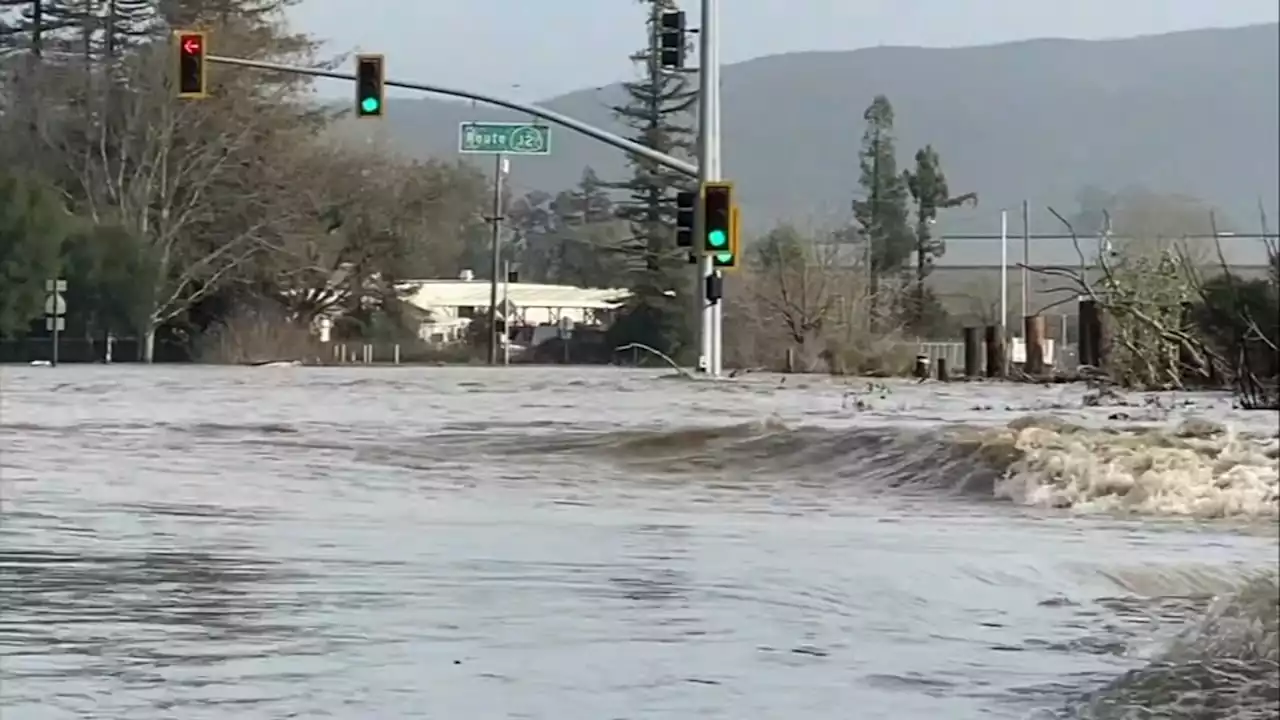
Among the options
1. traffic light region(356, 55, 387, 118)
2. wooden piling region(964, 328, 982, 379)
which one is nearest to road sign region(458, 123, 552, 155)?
traffic light region(356, 55, 387, 118)

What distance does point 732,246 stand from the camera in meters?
4.57

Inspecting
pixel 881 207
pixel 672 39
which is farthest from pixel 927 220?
pixel 672 39

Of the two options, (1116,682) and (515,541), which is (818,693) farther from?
(515,541)

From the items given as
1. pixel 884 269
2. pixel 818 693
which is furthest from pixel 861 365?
pixel 818 693

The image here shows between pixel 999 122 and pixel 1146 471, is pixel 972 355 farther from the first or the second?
pixel 1146 471

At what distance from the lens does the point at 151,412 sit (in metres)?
4.95

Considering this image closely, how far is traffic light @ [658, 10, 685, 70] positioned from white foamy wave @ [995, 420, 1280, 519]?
1.30 meters

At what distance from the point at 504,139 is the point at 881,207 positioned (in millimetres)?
1147

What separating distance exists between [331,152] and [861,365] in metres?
1.57

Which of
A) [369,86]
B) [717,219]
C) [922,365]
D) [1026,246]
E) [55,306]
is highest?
[369,86]

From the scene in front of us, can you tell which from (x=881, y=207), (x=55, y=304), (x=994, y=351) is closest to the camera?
(x=994, y=351)

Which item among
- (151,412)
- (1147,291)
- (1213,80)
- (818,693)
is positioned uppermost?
(1213,80)

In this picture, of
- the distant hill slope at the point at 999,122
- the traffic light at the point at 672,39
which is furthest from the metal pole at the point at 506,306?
the traffic light at the point at 672,39

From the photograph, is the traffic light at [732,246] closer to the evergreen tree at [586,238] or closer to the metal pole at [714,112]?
the metal pole at [714,112]
